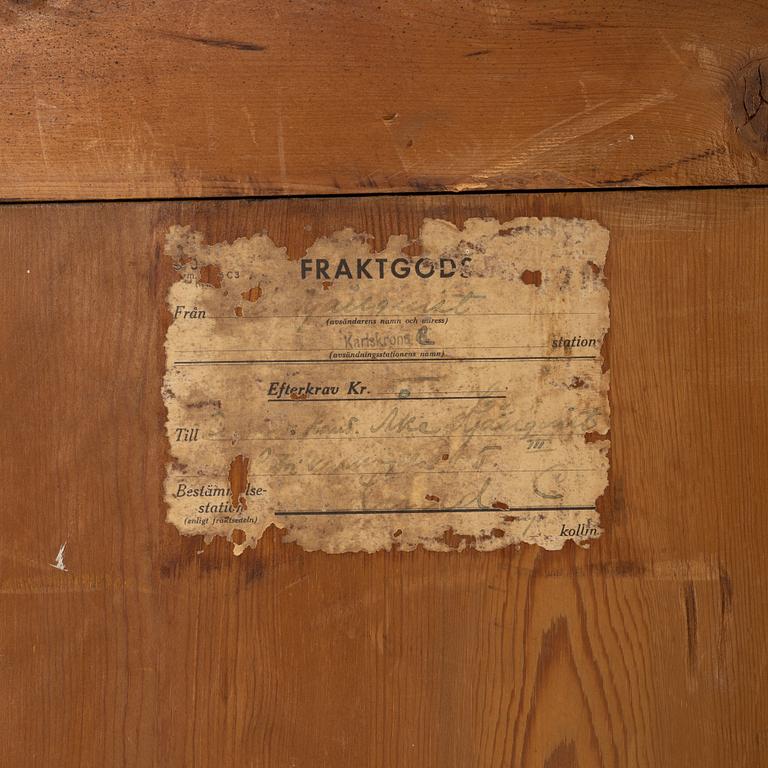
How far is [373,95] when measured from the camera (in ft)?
2.06

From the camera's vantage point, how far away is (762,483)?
2.08 ft

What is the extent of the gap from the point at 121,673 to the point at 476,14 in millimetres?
755

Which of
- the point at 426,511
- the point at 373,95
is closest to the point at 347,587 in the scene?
the point at 426,511

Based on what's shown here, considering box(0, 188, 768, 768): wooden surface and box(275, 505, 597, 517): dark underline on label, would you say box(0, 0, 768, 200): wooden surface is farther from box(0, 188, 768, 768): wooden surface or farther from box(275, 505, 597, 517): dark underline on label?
box(275, 505, 597, 517): dark underline on label

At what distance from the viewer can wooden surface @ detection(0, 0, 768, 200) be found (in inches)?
24.6

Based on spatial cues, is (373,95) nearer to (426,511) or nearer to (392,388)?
(392,388)

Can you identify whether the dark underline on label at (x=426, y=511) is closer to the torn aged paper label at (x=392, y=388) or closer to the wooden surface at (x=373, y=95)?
the torn aged paper label at (x=392, y=388)

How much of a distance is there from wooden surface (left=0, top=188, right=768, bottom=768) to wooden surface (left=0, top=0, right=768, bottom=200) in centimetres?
3

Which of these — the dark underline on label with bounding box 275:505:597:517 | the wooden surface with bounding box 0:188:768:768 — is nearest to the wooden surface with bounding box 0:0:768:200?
the wooden surface with bounding box 0:188:768:768

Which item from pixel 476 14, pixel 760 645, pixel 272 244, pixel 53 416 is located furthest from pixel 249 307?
pixel 760 645

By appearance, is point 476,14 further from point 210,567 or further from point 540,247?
point 210,567

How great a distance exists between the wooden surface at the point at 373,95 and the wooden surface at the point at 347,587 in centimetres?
3

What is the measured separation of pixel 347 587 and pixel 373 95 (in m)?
0.50

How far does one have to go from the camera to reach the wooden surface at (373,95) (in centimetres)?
63
